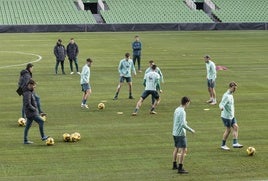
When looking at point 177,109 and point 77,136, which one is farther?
point 77,136

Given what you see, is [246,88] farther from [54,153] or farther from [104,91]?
[54,153]

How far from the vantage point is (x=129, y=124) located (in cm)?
2361

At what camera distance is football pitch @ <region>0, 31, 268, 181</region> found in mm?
17625

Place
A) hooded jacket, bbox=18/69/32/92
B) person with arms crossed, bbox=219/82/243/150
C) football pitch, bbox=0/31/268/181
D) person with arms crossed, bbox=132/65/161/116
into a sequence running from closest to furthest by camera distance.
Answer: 1. football pitch, bbox=0/31/268/181
2. person with arms crossed, bbox=219/82/243/150
3. hooded jacket, bbox=18/69/32/92
4. person with arms crossed, bbox=132/65/161/116

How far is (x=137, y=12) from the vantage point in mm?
77188

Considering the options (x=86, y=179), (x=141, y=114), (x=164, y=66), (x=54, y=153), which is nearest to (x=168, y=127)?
(x=141, y=114)

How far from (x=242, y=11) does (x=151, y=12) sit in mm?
11260

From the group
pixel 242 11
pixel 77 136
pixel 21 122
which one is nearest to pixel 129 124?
pixel 77 136

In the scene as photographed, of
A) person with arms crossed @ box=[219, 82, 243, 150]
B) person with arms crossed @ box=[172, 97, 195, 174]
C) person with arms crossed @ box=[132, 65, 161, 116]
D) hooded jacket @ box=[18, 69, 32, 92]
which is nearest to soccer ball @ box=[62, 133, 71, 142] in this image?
hooded jacket @ box=[18, 69, 32, 92]

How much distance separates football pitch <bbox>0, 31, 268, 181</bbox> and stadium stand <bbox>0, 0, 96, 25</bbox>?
80.5 feet

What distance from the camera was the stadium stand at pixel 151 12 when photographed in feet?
245

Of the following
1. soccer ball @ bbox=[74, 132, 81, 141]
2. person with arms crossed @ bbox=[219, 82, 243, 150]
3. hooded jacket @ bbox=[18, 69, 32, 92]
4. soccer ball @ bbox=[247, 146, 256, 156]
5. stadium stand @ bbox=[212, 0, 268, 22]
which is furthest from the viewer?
stadium stand @ bbox=[212, 0, 268, 22]

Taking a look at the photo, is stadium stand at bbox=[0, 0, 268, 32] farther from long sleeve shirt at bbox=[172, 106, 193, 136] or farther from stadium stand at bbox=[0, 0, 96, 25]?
long sleeve shirt at bbox=[172, 106, 193, 136]

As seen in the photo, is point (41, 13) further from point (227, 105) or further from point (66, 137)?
point (227, 105)
